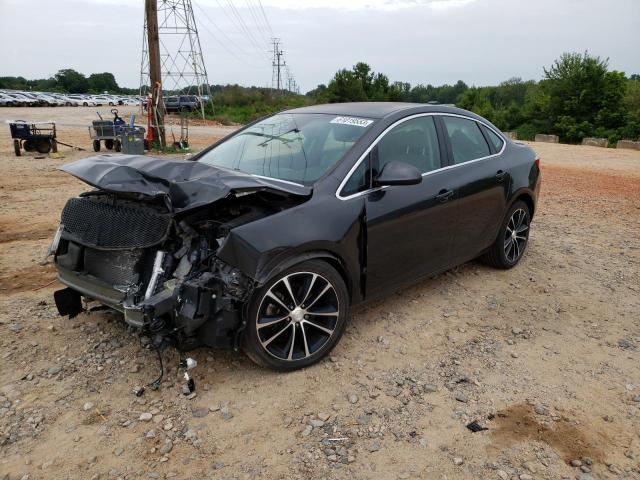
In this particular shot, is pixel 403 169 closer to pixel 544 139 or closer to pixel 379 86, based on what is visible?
pixel 544 139

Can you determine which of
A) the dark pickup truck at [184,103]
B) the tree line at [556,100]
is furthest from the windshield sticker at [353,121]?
the dark pickup truck at [184,103]

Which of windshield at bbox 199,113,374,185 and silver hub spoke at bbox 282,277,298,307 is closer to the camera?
silver hub spoke at bbox 282,277,298,307

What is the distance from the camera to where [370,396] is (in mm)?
3203

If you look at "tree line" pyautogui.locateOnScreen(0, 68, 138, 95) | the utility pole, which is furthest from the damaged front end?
"tree line" pyautogui.locateOnScreen(0, 68, 138, 95)

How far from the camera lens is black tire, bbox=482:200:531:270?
5086 mm

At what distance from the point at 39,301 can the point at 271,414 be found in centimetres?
250

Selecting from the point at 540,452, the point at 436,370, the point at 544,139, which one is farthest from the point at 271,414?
the point at 544,139

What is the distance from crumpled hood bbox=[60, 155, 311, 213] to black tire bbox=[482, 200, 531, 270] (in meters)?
2.54

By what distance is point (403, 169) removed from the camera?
357 cm

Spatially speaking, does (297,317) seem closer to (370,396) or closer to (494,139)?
(370,396)

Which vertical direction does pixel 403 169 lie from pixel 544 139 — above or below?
above

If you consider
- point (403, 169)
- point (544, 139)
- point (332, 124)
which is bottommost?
point (544, 139)

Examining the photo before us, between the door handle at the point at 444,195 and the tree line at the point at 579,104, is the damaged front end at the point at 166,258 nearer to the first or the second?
the door handle at the point at 444,195

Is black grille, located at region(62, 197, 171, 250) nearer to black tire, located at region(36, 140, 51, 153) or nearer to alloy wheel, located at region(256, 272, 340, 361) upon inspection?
alloy wheel, located at region(256, 272, 340, 361)
